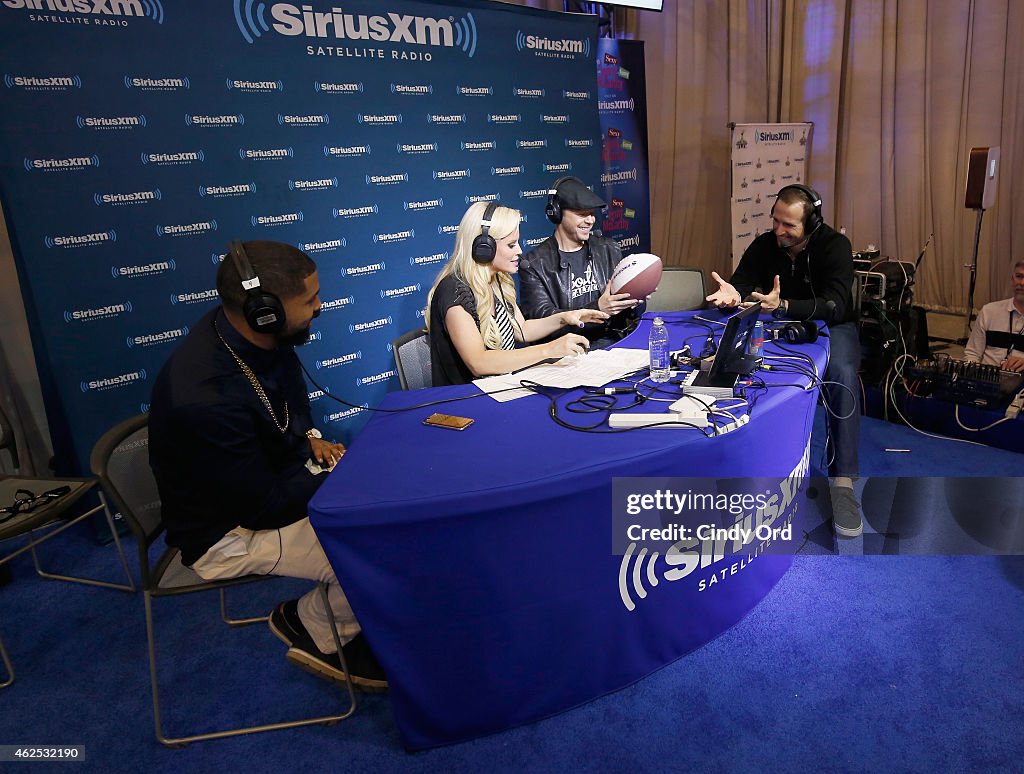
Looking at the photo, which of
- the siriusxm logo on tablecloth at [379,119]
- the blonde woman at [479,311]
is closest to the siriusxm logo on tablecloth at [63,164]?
the siriusxm logo on tablecloth at [379,119]

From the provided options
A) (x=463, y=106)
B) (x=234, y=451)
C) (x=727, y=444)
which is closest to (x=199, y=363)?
(x=234, y=451)

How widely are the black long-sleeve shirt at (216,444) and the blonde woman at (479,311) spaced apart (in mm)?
762

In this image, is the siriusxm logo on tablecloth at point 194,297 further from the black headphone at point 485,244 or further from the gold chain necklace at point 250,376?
the gold chain necklace at point 250,376

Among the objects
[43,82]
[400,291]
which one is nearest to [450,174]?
[400,291]

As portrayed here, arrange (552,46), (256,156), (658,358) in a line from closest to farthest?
(658,358) → (256,156) → (552,46)

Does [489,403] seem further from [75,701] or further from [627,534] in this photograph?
[75,701]

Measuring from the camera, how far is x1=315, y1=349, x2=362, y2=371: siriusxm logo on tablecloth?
3.77m

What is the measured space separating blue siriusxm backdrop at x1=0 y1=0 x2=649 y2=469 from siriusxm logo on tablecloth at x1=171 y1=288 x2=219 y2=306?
Result: 11 mm

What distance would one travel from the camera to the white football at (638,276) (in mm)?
2590

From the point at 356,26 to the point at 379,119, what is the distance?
18.6 inches

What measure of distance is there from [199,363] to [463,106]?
9.67ft

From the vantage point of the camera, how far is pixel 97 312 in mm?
2943

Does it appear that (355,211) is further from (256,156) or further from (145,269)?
(145,269)

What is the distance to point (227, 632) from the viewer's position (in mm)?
2396
